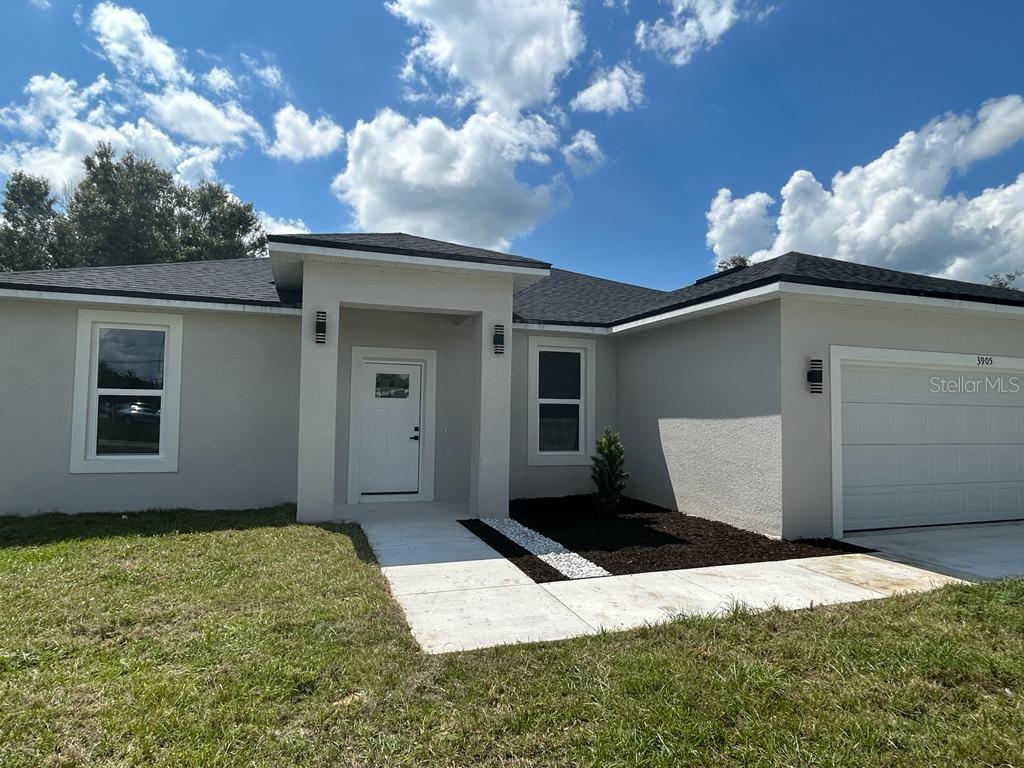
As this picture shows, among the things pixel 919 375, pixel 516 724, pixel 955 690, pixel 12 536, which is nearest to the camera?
pixel 516 724

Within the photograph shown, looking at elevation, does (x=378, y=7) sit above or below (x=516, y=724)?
above

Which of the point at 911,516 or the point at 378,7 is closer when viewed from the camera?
the point at 911,516

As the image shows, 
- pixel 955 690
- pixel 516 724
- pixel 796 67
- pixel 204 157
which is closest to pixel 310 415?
pixel 516 724

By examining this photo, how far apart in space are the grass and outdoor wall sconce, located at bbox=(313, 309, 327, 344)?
3.37m

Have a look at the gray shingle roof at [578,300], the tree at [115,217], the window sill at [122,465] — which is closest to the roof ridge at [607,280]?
the gray shingle roof at [578,300]

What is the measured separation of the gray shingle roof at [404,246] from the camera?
22.7 feet

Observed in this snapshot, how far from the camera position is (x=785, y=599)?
4.66 meters

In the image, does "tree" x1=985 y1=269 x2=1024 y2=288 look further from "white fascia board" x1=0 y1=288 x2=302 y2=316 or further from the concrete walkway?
"white fascia board" x1=0 y1=288 x2=302 y2=316

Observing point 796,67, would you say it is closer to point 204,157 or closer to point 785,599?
point 785,599

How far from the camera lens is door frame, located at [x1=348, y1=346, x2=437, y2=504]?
8.89 metres

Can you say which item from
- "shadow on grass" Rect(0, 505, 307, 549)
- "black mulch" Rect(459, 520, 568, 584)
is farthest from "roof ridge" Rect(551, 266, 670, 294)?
"shadow on grass" Rect(0, 505, 307, 549)

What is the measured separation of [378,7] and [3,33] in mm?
6486

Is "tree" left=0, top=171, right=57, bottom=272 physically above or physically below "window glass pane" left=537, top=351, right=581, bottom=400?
above

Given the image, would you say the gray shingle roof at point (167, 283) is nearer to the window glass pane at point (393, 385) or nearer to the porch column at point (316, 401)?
the porch column at point (316, 401)
